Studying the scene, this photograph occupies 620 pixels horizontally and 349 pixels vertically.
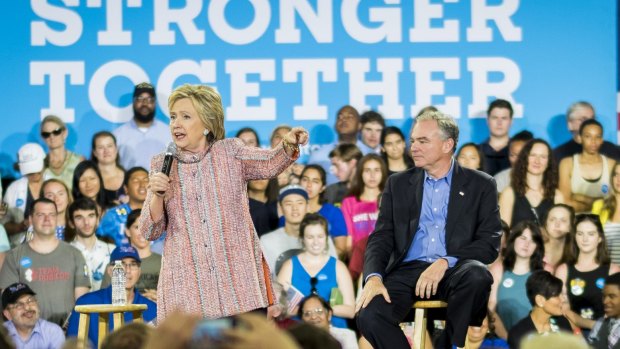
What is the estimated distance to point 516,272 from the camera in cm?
726

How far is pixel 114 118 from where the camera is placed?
9.17 meters

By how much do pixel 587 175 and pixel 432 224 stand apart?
345 cm

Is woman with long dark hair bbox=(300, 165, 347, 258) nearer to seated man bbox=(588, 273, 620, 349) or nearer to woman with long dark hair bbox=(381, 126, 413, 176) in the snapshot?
woman with long dark hair bbox=(381, 126, 413, 176)

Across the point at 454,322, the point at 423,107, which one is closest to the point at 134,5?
the point at 423,107

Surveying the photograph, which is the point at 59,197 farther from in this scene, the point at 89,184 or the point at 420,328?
the point at 420,328

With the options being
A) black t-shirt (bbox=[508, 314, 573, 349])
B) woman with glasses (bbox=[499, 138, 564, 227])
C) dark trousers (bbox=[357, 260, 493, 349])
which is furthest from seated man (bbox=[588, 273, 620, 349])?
dark trousers (bbox=[357, 260, 493, 349])

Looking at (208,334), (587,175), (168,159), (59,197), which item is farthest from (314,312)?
(208,334)

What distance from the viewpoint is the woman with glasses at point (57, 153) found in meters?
8.49

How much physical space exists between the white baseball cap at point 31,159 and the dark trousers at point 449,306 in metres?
4.05

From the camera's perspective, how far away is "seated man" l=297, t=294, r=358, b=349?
6672 millimetres

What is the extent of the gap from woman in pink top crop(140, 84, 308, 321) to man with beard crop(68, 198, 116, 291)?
3435 millimetres

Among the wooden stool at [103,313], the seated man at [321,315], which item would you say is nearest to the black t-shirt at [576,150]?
the seated man at [321,315]

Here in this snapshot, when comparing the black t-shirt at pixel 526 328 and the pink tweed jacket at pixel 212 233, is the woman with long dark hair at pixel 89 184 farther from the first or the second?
the pink tweed jacket at pixel 212 233

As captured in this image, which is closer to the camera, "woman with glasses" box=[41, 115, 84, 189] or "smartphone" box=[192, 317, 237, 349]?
"smartphone" box=[192, 317, 237, 349]
